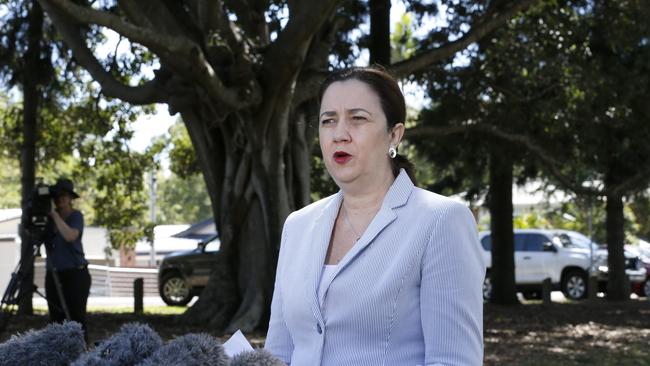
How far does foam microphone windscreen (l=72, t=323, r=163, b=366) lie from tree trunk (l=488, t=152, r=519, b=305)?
19.8 m

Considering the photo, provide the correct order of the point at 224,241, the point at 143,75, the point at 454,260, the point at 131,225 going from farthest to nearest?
the point at 131,225 → the point at 143,75 → the point at 224,241 → the point at 454,260

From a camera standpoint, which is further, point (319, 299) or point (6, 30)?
point (6, 30)

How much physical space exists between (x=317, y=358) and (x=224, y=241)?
41.5ft

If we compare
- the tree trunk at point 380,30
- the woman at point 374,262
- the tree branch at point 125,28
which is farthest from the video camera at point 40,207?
the woman at point 374,262

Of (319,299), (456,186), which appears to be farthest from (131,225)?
(319,299)

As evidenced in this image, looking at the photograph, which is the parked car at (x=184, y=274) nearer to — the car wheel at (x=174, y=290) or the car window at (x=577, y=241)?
the car wheel at (x=174, y=290)

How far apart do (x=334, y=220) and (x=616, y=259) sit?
23.8 m

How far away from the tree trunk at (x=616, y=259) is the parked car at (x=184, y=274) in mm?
9660

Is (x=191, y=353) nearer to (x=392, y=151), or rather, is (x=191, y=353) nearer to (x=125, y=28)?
(x=392, y=151)

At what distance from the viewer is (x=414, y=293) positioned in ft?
9.09

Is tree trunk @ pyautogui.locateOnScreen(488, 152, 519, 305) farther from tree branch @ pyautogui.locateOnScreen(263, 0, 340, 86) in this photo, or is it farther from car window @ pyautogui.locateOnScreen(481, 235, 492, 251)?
tree branch @ pyautogui.locateOnScreen(263, 0, 340, 86)

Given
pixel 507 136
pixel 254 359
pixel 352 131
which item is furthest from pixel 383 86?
pixel 507 136

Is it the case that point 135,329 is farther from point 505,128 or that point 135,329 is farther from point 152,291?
point 152,291

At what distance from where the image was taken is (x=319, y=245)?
3.03 metres
